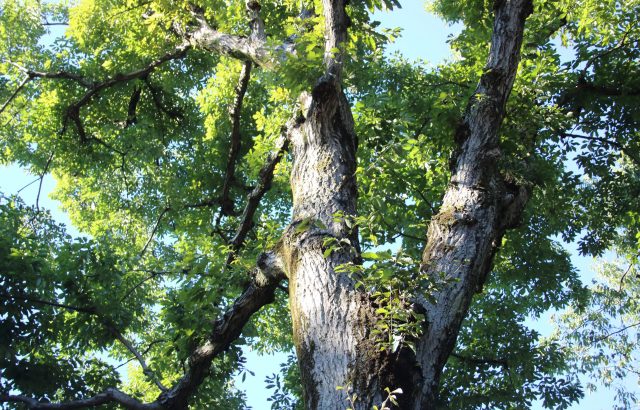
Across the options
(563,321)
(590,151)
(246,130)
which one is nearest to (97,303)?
(246,130)

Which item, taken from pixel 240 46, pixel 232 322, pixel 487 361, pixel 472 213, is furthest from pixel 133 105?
pixel 472 213

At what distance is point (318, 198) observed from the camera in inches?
183

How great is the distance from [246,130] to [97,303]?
545 cm

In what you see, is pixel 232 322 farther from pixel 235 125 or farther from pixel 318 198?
pixel 235 125

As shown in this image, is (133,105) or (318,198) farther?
(133,105)

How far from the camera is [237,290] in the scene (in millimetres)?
5535

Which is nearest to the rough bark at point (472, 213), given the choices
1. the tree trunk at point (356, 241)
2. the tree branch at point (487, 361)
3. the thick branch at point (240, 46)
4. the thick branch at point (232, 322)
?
the tree trunk at point (356, 241)

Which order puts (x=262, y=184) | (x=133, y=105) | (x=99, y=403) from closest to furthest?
(x=99, y=403) → (x=262, y=184) → (x=133, y=105)

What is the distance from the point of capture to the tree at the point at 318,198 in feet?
13.1

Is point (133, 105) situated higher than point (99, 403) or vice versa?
point (133, 105)

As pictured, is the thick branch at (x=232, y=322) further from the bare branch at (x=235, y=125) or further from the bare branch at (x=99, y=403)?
the bare branch at (x=235, y=125)

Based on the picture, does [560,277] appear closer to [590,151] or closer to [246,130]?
[590,151]

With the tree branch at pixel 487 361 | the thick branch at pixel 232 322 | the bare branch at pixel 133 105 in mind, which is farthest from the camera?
the bare branch at pixel 133 105

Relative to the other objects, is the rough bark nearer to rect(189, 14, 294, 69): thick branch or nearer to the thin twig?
rect(189, 14, 294, 69): thick branch
